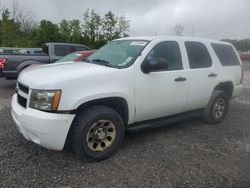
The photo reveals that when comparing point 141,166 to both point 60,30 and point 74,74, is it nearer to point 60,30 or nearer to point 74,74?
point 74,74

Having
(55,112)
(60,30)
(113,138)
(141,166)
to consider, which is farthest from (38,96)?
(60,30)

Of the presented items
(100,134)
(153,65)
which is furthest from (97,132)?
(153,65)

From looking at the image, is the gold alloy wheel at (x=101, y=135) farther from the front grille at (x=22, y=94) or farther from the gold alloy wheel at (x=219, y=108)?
the gold alloy wheel at (x=219, y=108)

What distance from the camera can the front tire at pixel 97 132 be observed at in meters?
3.21

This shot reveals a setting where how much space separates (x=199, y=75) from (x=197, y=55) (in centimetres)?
42

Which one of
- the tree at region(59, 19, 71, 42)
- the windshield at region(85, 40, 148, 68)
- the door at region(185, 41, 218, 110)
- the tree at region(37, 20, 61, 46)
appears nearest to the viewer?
the windshield at region(85, 40, 148, 68)

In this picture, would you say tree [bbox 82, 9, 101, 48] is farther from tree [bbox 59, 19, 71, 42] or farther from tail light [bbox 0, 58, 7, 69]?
tail light [bbox 0, 58, 7, 69]

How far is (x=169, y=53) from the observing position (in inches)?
166

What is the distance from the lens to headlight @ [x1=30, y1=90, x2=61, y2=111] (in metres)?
2.97

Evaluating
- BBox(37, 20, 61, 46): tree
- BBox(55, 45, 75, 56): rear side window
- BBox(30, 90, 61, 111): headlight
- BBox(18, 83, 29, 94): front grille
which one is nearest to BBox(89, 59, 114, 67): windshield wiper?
BBox(30, 90, 61, 111): headlight

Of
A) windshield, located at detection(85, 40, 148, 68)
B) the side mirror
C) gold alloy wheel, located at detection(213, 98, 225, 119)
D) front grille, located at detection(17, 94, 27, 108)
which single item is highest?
windshield, located at detection(85, 40, 148, 68)

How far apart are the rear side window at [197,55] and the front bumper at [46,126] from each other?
2.56 metres

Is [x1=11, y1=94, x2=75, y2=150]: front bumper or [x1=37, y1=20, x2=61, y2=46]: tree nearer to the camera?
[x1=11, y1=94, x2=75, y2=150]: front bumper

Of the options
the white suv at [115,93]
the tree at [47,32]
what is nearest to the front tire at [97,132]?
the white suv at [115,93]
